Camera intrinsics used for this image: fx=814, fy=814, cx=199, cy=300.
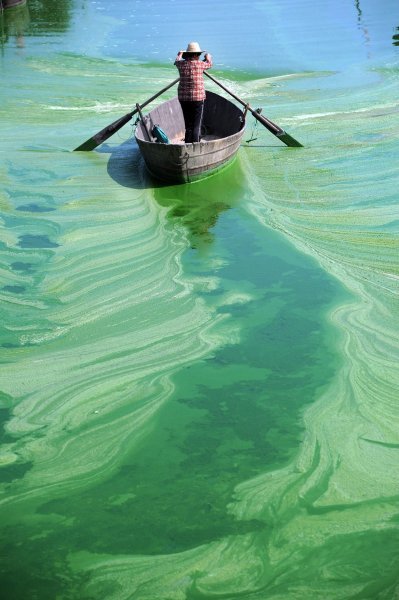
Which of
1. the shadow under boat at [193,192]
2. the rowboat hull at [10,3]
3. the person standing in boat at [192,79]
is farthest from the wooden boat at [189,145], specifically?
the rowboat hull at [10,3]

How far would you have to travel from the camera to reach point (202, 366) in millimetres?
4238

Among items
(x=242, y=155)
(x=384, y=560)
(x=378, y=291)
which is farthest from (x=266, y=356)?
(x=242, y=155)

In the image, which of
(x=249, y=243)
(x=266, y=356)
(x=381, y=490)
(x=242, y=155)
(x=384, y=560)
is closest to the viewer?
(x=384, y=560)

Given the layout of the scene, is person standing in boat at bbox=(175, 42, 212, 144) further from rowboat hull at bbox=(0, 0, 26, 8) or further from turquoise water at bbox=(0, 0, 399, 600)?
rowboat hull at bbox=(0, 0, 26, 8)

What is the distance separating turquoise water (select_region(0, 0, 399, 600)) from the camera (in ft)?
9.91

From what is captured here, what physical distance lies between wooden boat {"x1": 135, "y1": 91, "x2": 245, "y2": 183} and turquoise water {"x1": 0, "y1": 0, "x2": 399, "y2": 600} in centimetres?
15

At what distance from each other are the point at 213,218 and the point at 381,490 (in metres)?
3.28

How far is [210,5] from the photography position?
1526 cm

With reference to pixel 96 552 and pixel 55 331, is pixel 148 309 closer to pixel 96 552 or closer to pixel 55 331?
pixel 55 331

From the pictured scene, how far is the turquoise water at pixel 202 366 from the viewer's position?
3021 millimetres

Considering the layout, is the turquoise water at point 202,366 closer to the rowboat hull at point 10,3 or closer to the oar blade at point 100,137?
the oar blade at point 100,137

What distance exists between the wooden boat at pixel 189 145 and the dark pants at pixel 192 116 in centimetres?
15

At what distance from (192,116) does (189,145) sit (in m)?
0.72

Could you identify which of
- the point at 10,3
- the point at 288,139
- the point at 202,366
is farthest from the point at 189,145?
the point at 10,3
